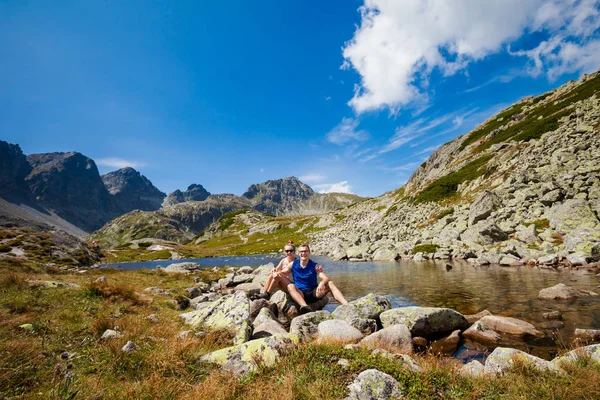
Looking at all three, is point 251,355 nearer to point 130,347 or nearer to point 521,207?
point 130,347

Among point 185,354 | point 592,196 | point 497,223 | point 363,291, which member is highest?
point 592,196

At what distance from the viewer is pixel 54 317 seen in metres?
8.72

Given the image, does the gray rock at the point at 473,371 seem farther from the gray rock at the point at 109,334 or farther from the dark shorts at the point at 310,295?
the gray rock at the point at 109,334

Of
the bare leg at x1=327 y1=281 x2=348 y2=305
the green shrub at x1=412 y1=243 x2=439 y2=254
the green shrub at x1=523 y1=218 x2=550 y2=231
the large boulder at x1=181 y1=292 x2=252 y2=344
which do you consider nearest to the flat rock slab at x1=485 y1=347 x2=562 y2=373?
the bare leg at x1=327 y1=281 x2=348 y2=305

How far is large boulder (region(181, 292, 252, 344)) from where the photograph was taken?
8.85m

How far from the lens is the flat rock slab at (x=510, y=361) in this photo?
591 centimetres

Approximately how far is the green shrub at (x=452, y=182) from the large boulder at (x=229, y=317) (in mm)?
66330

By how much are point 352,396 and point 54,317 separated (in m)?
9.79

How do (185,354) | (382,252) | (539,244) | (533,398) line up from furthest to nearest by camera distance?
(382,252) → (539,244) → (185,354) → (533,398)

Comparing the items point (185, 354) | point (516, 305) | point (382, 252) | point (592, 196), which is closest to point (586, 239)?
point (592, 196)

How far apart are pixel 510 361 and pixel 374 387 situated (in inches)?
151

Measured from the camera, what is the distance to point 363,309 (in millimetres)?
10992

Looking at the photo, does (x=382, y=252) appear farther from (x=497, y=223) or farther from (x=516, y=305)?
(x=516, y=305)

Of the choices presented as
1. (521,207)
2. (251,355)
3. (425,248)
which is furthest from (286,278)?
(521,207)
